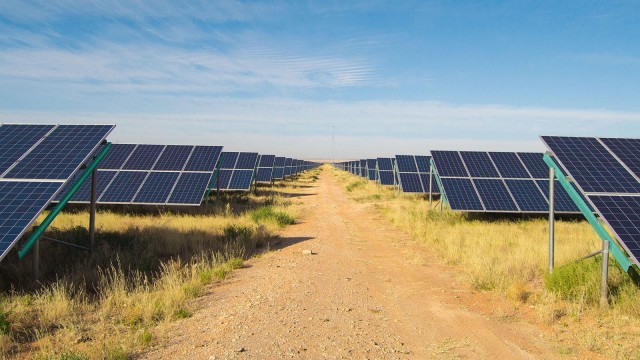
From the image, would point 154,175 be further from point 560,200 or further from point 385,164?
point 385,164

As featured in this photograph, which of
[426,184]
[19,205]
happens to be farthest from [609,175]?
[426,184]

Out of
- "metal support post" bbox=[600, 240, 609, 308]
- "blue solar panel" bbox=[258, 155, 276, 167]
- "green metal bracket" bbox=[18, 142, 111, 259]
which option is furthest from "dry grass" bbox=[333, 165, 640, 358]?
"blue solar panel" bbox=[258, 155, 276, 167]

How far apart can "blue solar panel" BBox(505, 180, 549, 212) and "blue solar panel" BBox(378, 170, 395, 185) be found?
21013mm

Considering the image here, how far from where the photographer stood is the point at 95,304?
7.60 m

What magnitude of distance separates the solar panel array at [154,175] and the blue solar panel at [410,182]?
12.5 m

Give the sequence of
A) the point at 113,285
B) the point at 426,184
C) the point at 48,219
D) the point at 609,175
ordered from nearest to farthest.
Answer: the point at 48,219
the point at 113,285
the point at 609,175
the point at 426,184

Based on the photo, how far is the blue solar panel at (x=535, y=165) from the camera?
1983cm

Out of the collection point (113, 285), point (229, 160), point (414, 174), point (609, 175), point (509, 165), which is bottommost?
point (113, 285)

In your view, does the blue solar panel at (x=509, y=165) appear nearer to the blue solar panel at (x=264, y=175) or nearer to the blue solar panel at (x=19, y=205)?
the blue solar panel at (x=19, y=205)

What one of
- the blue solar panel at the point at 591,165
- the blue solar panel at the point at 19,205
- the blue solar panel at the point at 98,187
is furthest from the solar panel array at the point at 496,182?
the blue solar panel at the point at 98,187

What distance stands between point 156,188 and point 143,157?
3.94 m

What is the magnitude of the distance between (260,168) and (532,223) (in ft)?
93.9

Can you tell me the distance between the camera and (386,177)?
137ft

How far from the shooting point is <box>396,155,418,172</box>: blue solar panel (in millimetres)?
30994
